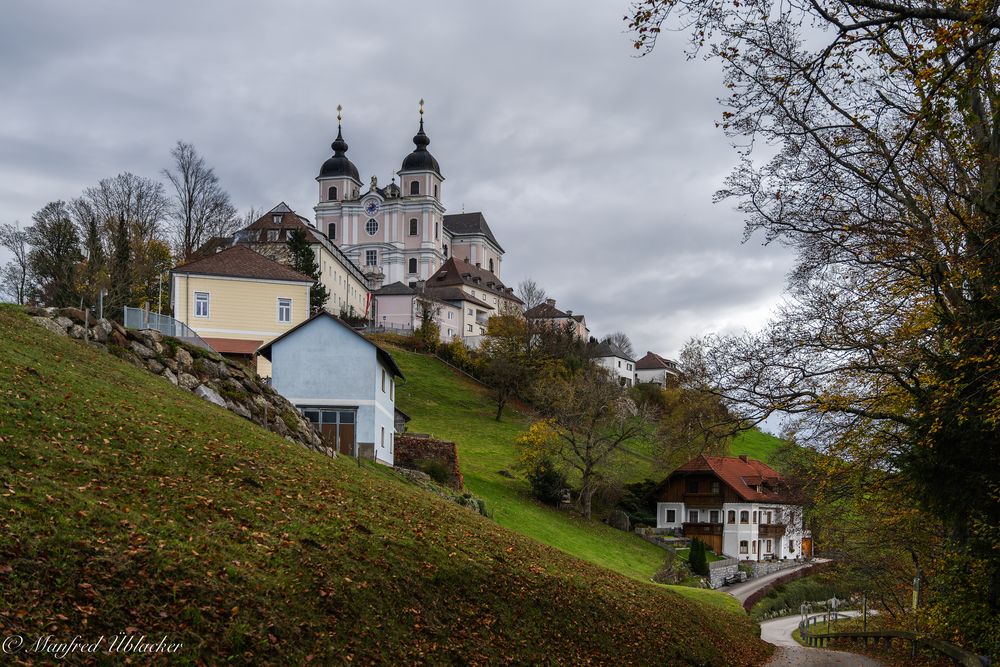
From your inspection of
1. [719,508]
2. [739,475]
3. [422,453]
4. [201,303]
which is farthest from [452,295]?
[422,453]

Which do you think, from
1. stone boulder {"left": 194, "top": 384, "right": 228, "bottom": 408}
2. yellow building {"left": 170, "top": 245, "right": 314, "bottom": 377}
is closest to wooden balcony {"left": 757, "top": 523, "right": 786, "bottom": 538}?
yellow building {"left": 170, "top": 245, "right": 314, "bottom": 377}

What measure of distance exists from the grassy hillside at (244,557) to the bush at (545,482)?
104 feet

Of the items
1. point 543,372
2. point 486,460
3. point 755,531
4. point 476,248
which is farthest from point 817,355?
point 476,248

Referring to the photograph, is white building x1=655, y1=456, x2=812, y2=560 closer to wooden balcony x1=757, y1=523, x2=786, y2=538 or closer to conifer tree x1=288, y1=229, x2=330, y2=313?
wooden balcony x1=757, y1=523, x2=786, y2=538

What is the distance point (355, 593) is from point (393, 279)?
111 metres

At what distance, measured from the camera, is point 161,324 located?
30234 millimetres

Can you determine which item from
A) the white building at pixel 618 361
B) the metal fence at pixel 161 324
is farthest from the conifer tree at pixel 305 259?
the metal fence at pixel 161 324

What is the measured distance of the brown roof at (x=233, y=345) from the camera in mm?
44156

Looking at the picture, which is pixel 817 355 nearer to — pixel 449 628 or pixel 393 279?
pixel 449 628

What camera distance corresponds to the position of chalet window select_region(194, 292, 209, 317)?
148 ft

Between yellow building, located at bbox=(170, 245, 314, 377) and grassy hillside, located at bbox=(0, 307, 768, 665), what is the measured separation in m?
→ 24.9

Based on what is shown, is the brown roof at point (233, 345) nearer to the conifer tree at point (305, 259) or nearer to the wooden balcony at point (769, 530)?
the conifer tree at point (305, 259)

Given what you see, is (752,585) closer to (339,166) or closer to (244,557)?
(244,557)

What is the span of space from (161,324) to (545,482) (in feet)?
90.7
